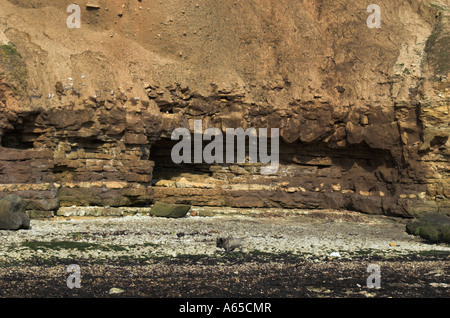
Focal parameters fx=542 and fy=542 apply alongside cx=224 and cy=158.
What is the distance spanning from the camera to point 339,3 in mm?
25859

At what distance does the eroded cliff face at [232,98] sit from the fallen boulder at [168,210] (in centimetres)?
111

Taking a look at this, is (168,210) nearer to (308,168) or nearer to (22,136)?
(22,136)

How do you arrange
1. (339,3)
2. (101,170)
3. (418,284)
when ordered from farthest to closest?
1. (339,3)
2. (101,170)
3. (418,284)

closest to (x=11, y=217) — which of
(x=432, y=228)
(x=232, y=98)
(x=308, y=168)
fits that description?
(x=232, y=98)

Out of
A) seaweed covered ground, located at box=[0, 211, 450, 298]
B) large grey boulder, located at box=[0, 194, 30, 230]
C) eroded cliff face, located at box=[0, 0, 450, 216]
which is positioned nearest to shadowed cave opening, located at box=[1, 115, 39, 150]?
eroded cliff face, located at box=[0, 0, 450, 216]

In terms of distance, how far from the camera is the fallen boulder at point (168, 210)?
2009 centimetres

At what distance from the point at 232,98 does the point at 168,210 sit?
20.2 ft

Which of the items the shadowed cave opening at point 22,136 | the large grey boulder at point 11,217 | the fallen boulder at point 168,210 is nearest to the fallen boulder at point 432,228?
the fallen boulder at point 168,210

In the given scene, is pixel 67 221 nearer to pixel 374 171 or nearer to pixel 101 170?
pixel 101 170

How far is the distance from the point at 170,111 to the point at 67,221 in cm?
689

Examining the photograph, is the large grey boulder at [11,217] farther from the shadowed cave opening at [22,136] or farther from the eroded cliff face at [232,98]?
the shadowed cave opening at [22,136]

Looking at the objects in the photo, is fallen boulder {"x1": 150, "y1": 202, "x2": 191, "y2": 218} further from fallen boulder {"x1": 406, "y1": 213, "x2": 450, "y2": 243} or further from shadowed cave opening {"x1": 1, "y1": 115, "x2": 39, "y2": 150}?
fallen boulder {"x1": 406, "y1": 213, "x2": 450, "y2": 243}

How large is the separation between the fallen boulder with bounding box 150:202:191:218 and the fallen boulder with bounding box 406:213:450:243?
26.4 ft
